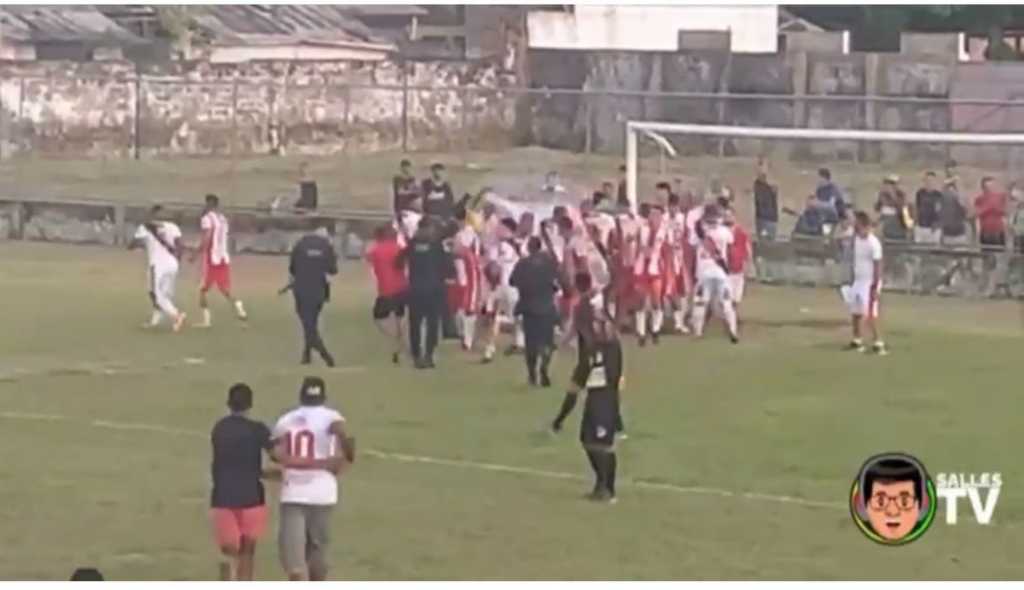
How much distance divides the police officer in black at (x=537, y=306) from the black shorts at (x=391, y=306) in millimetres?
2339

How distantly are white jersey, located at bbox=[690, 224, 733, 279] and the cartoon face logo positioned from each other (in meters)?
9.95

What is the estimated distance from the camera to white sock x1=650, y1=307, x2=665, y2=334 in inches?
1249

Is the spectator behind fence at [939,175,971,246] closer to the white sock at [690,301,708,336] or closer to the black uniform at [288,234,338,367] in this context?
the white sock at [690,301,708,336]

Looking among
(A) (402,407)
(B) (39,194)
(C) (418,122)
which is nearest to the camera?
(A) (402,407)

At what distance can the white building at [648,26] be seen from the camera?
2569 inches

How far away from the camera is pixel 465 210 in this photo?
33.4 metres

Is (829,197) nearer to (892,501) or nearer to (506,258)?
(506,258)

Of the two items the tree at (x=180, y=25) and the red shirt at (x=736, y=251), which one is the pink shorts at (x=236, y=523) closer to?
the red shirt at (x=736, y=251)

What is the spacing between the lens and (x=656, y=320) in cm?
3192

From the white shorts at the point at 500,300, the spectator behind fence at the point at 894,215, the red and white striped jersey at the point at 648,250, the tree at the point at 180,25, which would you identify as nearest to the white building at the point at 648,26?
the tree at the point at 180,25

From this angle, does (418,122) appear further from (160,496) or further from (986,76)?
(160,496)

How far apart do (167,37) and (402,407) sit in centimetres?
4605

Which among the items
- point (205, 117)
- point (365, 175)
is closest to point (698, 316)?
point (365, 175)
